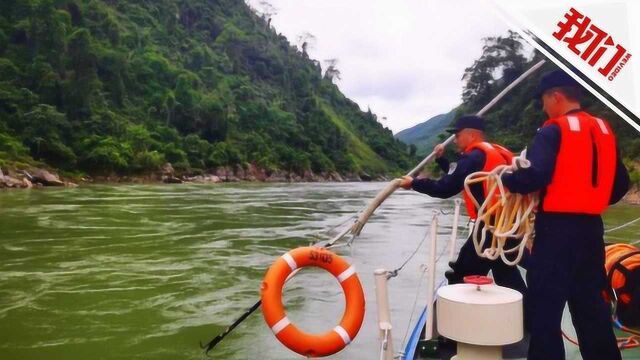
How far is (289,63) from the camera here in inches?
4523

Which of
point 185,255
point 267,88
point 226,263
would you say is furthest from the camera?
point 267,88

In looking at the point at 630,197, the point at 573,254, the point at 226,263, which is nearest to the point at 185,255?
the point at 226,263

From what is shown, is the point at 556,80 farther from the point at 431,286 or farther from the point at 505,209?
the point at 431,286

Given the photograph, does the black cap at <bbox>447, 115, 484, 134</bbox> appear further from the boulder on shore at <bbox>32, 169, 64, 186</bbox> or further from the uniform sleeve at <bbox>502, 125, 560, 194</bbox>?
the boulder on shore at <bbox>32, 169, 64, 186</bbox>

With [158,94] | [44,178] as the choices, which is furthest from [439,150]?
[158,94]

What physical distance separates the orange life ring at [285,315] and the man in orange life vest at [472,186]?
2.08 feet

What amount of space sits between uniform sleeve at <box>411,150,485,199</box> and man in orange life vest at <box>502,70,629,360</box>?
0.67 m

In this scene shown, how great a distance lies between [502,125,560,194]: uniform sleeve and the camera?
242 centimetres

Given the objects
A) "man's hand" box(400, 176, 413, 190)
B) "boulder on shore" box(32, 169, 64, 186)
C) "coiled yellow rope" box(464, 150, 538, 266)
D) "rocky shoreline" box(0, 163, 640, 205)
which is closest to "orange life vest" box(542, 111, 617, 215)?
"coiled yellow rope" box(464, 150, 538, 266)

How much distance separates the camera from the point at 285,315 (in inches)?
119

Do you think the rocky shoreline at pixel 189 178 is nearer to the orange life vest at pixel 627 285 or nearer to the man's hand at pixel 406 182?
the orange life vest at pixel 627 285

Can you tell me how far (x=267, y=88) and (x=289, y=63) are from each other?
44.8 ft

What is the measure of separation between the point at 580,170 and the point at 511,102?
6033 cm

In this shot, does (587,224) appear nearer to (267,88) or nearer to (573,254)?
(573,254)
